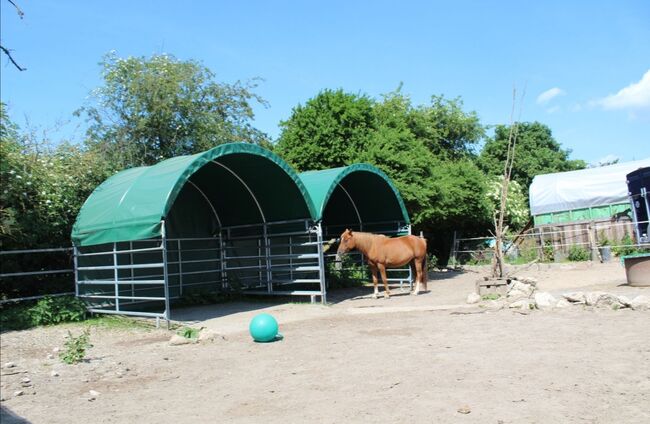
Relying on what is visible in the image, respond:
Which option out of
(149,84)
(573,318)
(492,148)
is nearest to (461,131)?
(492,148)

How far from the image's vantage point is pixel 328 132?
57.2 feet

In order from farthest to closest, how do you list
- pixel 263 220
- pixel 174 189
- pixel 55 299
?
pixel 263 220 → pixel 55 299 → pixel 174 189

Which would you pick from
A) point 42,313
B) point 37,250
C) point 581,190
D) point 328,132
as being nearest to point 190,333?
point 42,313

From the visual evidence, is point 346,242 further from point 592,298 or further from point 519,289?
point 592,298

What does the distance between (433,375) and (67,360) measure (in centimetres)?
471

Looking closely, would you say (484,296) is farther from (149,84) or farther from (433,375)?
(149,84)

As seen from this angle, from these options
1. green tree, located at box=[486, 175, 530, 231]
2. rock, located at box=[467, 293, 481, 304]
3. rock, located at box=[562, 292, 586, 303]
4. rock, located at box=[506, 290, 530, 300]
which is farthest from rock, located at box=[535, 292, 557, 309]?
green tree, located at box=[486, 175, 530, 231]

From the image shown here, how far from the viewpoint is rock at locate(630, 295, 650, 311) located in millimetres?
9273

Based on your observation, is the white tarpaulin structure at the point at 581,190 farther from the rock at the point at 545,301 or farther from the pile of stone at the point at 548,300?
the rock at the point at 545,301

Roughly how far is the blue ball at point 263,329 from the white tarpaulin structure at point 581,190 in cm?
2246

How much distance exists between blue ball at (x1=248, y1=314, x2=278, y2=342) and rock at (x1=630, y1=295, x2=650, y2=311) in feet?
20.4

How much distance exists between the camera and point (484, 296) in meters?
11.9

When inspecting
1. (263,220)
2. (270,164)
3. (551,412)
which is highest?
(270,164)

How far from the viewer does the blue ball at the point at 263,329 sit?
8.26 meters
